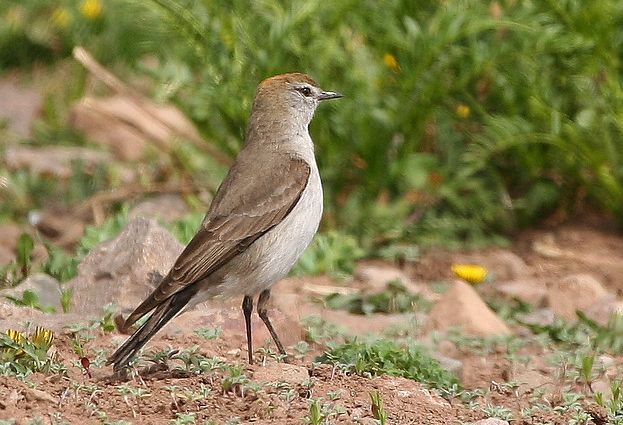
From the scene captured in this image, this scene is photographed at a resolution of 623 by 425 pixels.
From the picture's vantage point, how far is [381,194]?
9133mm

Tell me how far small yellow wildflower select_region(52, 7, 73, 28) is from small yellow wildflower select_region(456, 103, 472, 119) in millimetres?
4947

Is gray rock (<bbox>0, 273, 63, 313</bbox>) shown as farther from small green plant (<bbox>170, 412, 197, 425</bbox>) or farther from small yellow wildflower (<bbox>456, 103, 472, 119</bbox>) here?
small yellow wildflower (<bbox>456, 103, 472, 119</bbox>)

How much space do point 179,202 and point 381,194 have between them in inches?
58.1

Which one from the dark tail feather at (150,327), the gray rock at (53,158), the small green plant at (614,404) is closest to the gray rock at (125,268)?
the dark tail feather at (150,327)

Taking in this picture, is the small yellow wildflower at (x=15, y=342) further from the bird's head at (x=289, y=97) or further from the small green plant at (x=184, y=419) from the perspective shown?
the bird's head at (x=289, y=97)

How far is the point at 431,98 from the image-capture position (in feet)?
28.5

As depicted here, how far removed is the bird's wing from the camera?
636 cm

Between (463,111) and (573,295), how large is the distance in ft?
5.52

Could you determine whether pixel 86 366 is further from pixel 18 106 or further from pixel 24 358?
pixel 18 106

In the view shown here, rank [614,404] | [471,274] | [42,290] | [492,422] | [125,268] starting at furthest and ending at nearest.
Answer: [471,274] → [42,290] → [125,268] → [614,404] → [492,422]

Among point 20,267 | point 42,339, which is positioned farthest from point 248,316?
point 20,267

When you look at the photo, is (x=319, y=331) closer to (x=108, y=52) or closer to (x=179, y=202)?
(x=179, y=202)

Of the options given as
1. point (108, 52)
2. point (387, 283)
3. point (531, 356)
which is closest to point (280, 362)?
point (531, 356)

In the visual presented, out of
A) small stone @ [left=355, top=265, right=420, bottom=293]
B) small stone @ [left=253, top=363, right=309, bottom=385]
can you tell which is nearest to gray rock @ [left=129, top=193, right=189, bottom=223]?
small stone @ [left=355, top=265, right=420, bottom=293]
